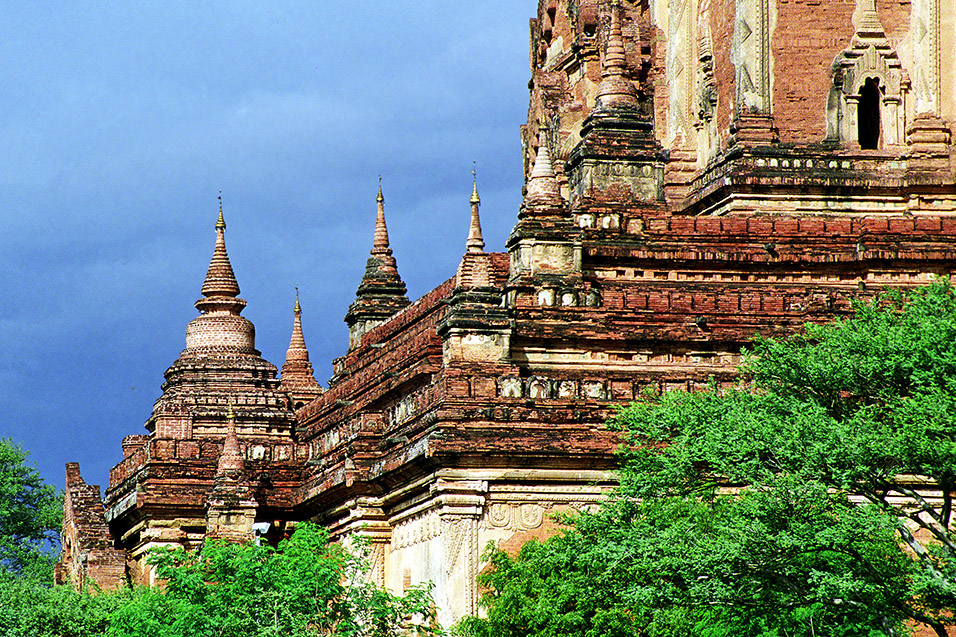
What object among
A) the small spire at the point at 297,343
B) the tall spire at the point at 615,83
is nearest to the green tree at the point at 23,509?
the small spire at the point at 297,343

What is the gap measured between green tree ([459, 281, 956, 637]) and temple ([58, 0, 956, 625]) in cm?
250

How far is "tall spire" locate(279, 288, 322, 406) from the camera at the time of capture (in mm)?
62812

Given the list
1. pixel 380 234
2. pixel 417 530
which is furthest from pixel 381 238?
pixel 417 530

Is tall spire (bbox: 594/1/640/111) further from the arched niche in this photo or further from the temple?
the arched niche

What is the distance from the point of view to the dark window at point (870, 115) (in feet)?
151

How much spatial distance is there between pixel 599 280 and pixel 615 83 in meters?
5.73

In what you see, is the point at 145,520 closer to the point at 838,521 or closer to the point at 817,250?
the point at 817,250

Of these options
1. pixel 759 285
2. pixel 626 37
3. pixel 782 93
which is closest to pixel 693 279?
pixel 759 285

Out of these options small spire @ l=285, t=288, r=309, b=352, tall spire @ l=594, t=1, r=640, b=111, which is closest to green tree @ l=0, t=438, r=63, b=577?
small spire @ l=285, t=288, r=309, b=352

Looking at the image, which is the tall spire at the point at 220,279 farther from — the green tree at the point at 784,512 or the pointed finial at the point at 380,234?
the green tree at the point at 784,512

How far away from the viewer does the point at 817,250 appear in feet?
142

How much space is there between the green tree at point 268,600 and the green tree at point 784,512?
1559 mm

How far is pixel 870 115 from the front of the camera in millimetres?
46219

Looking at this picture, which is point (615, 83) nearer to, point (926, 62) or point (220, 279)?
point (926, 62)
